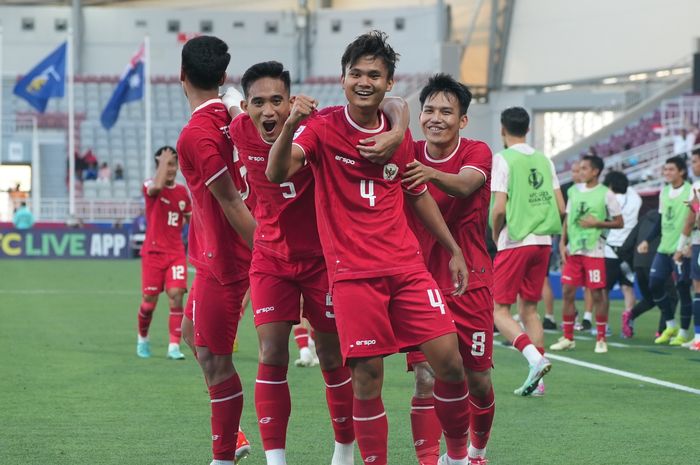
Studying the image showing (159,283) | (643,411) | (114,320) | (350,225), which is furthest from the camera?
(114,320)

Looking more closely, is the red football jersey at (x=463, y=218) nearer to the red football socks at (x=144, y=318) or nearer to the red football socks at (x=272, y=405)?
the red football socks at (x=272, y=405)

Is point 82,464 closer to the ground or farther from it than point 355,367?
closer to the ground

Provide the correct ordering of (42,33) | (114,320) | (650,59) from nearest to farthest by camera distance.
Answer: (114,320)
(650,59)
(42,33)

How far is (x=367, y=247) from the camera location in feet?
19.3

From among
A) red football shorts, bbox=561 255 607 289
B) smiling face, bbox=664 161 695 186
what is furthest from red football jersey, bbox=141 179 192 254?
smiling face, bbox=664 161 695 186

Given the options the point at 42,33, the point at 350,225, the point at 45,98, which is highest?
the point at 42,33

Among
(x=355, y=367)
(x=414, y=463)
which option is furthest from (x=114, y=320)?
(x=355, y=367)

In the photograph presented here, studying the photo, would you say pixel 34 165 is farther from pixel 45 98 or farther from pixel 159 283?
pixel 159 283

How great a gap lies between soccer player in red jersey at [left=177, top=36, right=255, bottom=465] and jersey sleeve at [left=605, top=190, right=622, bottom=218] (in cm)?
789

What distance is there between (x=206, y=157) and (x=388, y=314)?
4.17 feet

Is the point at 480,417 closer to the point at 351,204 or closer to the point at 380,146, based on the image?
the point at 351,204

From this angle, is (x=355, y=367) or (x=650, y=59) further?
(x=650, y=59)

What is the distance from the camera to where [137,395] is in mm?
9945

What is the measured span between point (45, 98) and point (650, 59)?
63.3 feet
